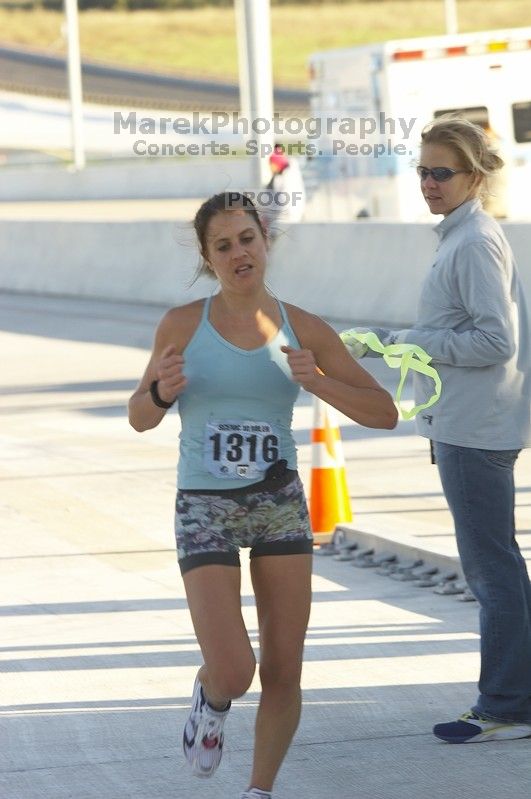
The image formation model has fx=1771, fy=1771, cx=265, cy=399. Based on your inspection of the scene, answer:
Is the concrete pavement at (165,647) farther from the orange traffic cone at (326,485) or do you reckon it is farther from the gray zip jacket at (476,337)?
the gray zip jacket at (476,337)

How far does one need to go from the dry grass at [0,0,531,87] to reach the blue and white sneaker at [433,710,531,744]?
286ft

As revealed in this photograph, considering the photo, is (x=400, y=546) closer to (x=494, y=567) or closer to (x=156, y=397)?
(x=494, y=567)

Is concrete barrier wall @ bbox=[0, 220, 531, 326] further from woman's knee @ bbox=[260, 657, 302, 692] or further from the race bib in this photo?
woman's knee @ bbox=[260, 657, 302, 692]

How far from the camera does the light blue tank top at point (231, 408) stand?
486 cm

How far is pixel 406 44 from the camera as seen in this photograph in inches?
941

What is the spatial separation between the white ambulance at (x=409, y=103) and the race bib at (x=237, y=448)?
1910 centimetres

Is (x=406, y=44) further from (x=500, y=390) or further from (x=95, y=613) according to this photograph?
(x=500, y=390)

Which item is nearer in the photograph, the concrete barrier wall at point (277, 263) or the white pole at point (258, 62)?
the concrete barrier wall at point (277, 263)

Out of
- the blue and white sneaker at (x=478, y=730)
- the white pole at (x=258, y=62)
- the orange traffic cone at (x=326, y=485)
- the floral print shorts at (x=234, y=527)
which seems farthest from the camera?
the white pole at (x=258, y=62)

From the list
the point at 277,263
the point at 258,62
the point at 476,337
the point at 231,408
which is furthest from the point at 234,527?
the point at 277,263

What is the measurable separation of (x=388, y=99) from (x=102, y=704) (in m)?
18.7

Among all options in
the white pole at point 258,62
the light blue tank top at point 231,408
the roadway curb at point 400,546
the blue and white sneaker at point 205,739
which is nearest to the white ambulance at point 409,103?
the white pole at point 258,62

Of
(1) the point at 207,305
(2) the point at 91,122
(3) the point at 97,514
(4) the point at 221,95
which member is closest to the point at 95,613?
(3) the point at 97,514

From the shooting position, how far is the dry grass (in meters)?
95.2
